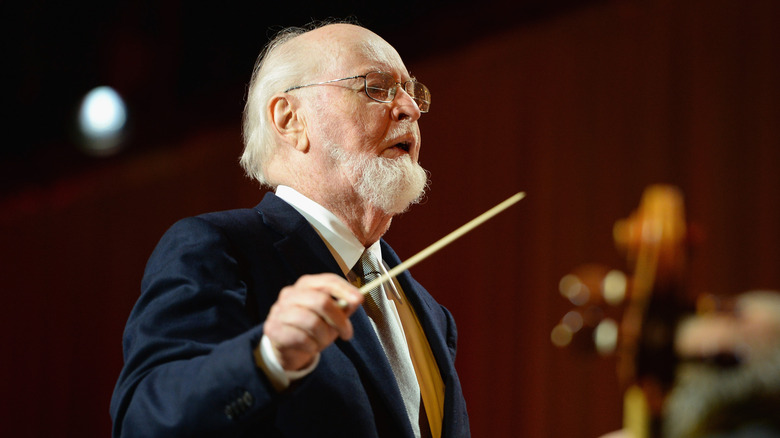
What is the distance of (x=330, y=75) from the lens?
6.61 feet

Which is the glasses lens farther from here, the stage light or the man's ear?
the stage light

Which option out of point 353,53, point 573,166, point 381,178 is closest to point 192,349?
point 381,178

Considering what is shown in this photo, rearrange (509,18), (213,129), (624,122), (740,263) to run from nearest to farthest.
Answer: (740,263), (624,122), (509,18), (213,129)

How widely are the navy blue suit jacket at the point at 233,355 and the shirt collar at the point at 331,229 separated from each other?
11 cm

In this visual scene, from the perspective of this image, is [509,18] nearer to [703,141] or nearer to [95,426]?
[703,141]

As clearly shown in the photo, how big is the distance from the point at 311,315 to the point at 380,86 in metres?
0.96

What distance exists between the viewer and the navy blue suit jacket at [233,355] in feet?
4.15

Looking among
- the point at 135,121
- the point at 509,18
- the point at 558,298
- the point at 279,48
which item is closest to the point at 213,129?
the point at 135,121

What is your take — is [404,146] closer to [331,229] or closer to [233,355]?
[331,229]

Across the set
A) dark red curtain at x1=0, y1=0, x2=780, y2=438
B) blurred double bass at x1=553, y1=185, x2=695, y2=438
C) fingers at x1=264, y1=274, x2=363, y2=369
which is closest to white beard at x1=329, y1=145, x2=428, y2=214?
fingers at x1=264, y1=274, x2=363, y2=369

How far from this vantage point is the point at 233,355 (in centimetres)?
125

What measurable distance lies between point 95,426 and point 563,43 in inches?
153

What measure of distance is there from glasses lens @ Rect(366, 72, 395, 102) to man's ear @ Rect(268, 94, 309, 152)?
196mm

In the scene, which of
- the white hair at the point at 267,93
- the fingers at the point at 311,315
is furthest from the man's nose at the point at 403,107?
the fingers at the point at 311,315
